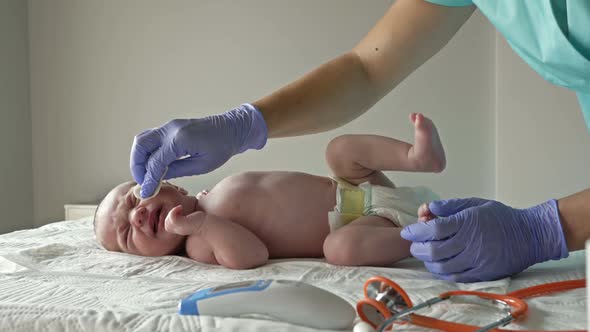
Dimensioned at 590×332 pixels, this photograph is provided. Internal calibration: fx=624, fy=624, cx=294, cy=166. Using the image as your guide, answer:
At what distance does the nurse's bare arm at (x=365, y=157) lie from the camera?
56.4 inches

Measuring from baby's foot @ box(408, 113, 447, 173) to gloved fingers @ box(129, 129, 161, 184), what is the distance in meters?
0.52

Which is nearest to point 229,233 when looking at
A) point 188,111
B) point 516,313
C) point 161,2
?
point 516,313

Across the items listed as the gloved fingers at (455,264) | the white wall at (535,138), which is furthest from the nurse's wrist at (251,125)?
the white wall at (535,138)

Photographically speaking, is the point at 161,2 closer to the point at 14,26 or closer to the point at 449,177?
the point at 14,26

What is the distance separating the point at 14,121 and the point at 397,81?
7.73 feet

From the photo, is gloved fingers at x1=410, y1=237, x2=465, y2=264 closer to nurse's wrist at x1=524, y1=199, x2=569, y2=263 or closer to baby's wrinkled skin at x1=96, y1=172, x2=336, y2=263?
nurse's wrist at x1=524, y1=199, x2=569, y2=263

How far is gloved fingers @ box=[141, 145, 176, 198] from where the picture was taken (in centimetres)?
118

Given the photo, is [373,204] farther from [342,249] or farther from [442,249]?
[442,249]

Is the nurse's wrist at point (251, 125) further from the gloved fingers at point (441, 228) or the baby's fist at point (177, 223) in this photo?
the gloved fingers at point (441, 228)

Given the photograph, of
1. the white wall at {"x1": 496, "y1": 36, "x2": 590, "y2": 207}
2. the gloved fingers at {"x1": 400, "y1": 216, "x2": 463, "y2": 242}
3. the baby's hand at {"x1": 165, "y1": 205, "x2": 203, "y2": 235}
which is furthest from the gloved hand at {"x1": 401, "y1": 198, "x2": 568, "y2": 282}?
the white wall at {"x1": 496, "y1": 36, "x2": 590, "y2": 207}

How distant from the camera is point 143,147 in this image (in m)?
1.21

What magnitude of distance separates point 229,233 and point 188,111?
70.0 inches

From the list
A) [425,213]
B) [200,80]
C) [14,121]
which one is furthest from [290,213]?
[14,121]

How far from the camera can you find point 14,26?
311 cm
